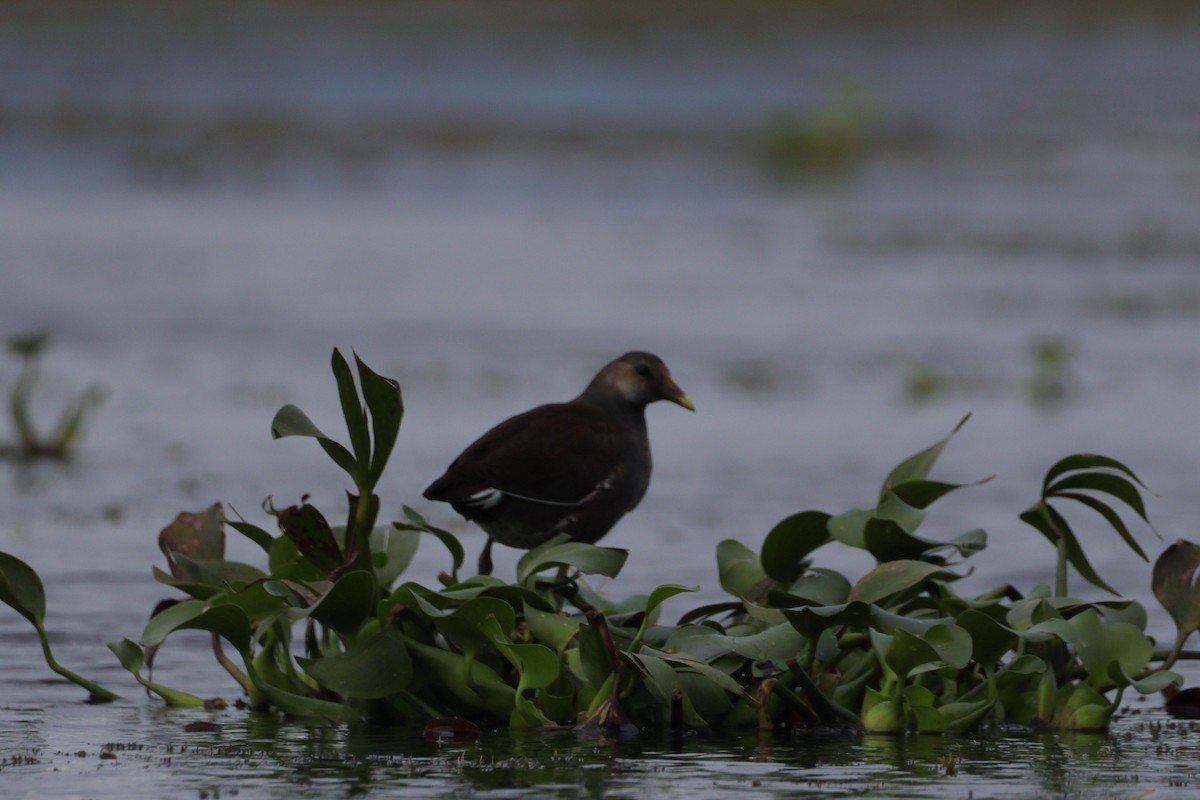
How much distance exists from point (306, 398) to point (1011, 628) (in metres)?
6.64

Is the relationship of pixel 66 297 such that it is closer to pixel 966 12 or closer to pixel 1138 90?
pixel 1138 90

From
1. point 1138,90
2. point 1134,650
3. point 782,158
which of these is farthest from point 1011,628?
point 1138,90

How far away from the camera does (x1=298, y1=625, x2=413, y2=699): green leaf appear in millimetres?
5504

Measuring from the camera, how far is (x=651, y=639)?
595cm

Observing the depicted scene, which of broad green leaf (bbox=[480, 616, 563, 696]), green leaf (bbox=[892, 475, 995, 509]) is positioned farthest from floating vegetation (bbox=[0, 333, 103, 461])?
green leaf (bbox=[892, 475, 995, 509])

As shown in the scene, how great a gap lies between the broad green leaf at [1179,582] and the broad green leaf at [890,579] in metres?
0.66

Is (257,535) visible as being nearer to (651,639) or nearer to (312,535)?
(312,535)

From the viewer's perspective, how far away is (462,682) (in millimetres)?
5617

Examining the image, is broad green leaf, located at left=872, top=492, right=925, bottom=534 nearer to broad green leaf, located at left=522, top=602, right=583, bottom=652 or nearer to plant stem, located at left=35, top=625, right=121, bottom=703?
broad green leaf, located at left=522, top=602, right=583, bottom=652

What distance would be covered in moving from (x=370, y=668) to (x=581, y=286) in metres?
11.5

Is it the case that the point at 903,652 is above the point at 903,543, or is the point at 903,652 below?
below

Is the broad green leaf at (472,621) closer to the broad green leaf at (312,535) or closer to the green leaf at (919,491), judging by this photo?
the broad green leaf at (312,535)

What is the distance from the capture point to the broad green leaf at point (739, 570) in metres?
6.34

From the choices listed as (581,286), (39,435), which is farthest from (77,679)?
(581,286)
